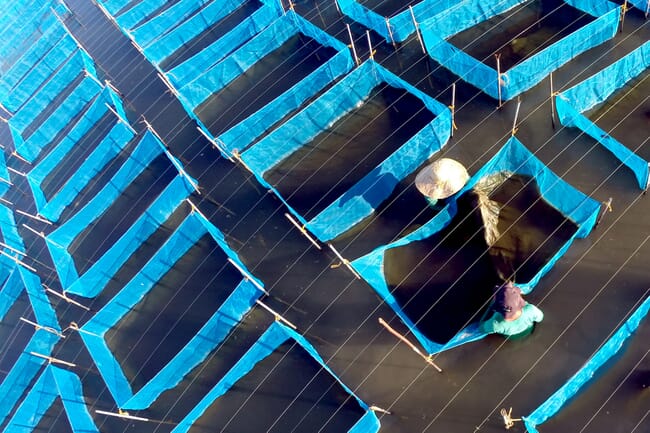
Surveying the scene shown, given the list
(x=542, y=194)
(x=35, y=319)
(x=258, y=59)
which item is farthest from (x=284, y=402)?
(x=258, y=59)

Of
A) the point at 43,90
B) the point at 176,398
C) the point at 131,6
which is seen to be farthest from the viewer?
the point at 131,6

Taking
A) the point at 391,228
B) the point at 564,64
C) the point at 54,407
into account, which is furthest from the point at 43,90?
the point at 564,64

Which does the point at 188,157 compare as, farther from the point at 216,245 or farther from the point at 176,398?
the point at 176,398

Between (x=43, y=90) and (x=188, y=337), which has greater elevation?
(x=43, y=90)

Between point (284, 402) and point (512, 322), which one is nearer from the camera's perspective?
point (512, 322)

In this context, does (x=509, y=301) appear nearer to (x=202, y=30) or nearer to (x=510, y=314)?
(x=510, y=314)
